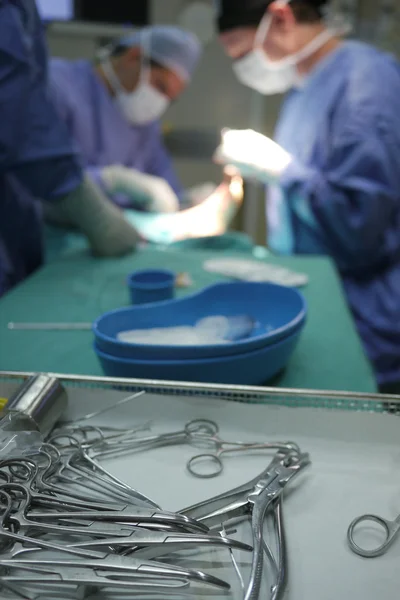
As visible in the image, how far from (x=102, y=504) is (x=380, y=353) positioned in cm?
141

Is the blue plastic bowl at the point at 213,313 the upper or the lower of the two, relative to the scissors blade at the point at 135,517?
lower

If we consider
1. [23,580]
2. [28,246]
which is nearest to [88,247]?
[28,246]

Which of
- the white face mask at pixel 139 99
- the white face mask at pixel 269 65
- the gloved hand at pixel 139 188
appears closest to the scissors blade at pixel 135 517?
the gloved hand at pixel 139 188

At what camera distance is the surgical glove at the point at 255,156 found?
1.88 m

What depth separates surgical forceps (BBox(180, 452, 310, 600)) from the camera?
45 centimetres

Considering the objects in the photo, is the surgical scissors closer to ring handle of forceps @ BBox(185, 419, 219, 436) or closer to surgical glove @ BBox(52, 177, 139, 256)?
ring handle of forceps @ BBox(185, 419, 219, 436)

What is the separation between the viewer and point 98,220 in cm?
156

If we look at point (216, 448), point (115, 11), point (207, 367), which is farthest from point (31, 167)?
point (115, 11)

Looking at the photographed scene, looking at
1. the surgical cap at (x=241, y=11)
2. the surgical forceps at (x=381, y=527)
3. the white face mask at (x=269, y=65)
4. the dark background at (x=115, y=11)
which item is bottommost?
the surgical forceps at (x=381, y=527)

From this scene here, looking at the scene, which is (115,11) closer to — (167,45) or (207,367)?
(167,45)

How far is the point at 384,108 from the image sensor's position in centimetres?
157

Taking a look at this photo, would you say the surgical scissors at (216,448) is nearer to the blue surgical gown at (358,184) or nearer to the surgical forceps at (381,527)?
the surgical forceps at (381,527)

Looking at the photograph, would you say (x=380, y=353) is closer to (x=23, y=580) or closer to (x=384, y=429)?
(x=384, y=429)

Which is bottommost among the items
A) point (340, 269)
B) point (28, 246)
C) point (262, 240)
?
point (262, 240)
